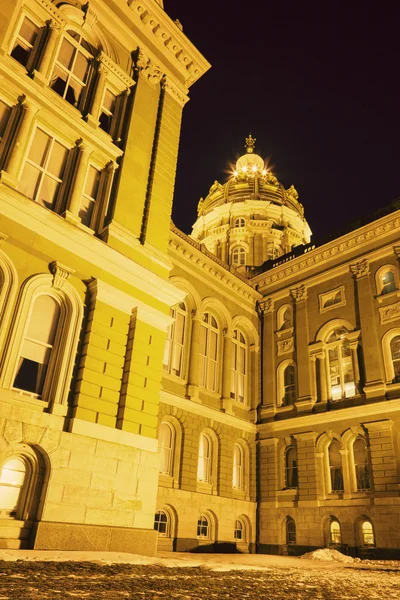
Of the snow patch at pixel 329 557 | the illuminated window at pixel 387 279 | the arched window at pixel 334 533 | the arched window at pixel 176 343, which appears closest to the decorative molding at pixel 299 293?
the illuminated window at pixel 387 279

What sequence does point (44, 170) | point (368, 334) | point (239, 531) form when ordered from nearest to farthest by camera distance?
point (44, 170) → point (239, 531) → point (368, 334)

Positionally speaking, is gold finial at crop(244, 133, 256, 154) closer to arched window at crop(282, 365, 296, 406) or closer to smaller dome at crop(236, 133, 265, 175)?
smaller dome at crop(236, 133, 265, 175)

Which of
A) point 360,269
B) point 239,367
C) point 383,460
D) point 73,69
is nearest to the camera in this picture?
point 73,69

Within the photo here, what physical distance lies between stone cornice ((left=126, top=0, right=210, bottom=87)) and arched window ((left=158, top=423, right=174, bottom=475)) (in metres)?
14.8

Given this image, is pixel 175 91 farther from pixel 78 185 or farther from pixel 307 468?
pixel 307 468

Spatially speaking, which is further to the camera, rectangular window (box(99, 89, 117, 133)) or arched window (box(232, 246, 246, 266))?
arched window (box(232, 246, 246, 266))

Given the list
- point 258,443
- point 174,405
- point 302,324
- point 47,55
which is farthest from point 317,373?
point 47,55

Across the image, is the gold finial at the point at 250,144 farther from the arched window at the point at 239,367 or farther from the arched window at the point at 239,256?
the arched window at the point at 239,367

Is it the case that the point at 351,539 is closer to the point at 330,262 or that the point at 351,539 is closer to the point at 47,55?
the point at 330,262

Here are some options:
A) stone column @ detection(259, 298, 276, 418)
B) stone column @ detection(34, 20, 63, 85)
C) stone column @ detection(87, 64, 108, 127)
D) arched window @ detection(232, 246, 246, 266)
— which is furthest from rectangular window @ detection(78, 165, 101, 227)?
arched window @ detection(232, 246, 246, 266)

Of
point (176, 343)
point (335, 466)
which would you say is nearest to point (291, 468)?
point (335, 466)

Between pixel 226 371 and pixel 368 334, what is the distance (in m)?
7.44

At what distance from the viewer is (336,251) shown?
25.3 metres

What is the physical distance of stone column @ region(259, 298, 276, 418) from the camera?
80.7ft
